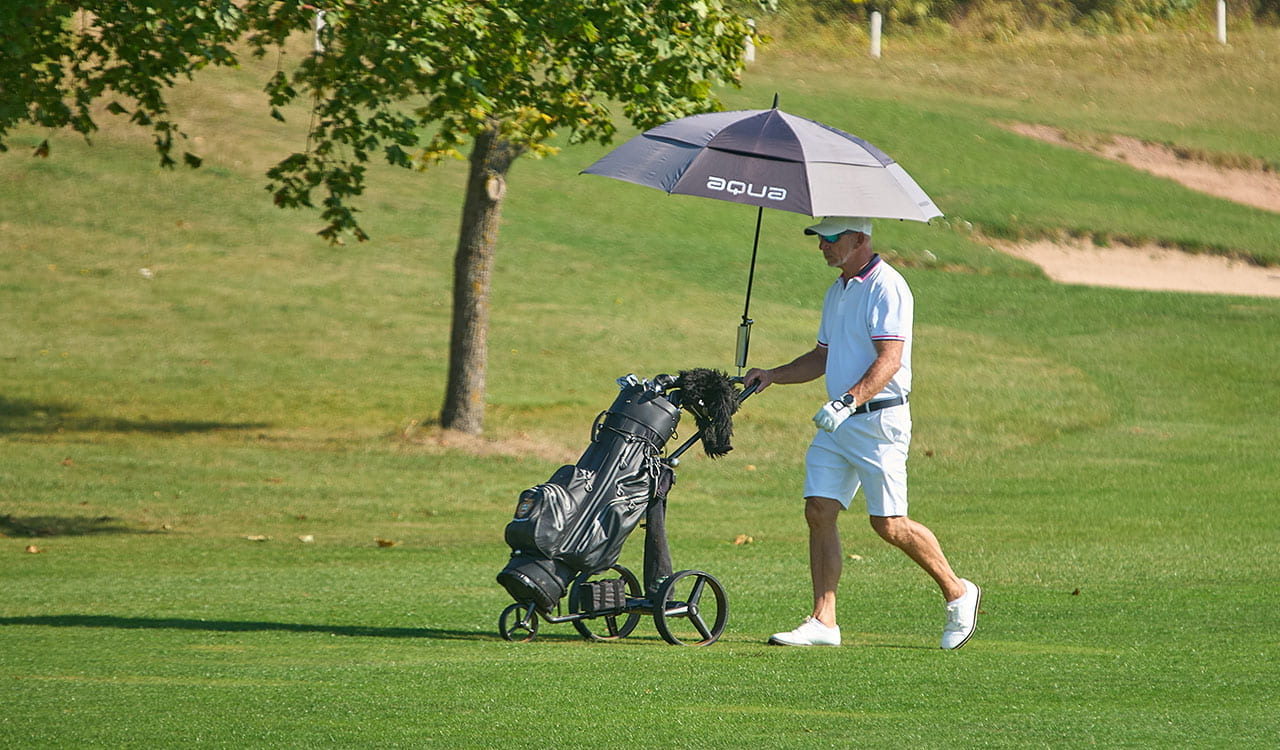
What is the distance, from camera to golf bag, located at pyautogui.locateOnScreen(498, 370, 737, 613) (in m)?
6.97

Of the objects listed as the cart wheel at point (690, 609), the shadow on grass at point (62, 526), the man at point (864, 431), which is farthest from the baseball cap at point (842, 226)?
the shadow on grass at point (62, 526)

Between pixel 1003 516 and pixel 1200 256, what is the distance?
20491 millimetres

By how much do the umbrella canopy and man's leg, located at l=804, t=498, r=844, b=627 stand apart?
1.40m

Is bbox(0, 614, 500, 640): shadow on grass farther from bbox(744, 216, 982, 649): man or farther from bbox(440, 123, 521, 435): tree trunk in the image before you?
bbox(440, 123, 521, 435): tree trunk

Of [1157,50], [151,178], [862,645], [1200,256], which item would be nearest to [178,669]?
[862,645]

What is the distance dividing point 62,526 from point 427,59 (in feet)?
15.9

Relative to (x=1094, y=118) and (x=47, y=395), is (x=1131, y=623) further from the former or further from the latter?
(x=1094, y=118)

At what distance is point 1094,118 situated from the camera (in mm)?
40969

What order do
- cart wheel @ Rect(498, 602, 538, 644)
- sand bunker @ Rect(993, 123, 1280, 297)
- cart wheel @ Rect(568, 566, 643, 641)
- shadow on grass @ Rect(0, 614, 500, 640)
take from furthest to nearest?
sand bunker @ Rect(993, 123, 1280, 297) → shadow on grass @ Rect(0, 614, 500, 640) → cart wheel @ Rect(568, 566, 643, 641) → cart wheel @ Rect(498, 602, 538, 644)

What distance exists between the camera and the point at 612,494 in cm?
707

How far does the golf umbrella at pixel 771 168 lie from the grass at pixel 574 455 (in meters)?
2.04

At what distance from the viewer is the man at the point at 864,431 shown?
6887 mm

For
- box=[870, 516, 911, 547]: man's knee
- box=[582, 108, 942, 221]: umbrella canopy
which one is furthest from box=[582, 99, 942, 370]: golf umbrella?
box=[870, 516, 911, 547]: man's knee

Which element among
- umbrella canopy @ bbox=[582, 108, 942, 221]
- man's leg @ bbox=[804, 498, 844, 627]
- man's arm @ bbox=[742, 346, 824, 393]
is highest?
umbrella canopy @ bbox=[582, 108, 942, 221]
